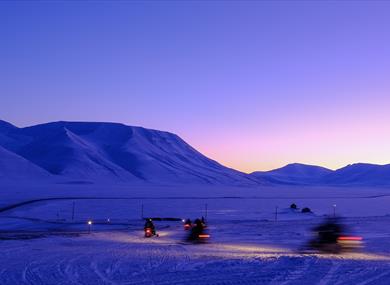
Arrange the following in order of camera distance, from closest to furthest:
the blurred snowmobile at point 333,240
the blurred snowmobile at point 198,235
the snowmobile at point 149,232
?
1. the blurred snowmobile at point 333,240
2. the blurred snowmobile at point 198,235
3. the snowmobile at point 149,232

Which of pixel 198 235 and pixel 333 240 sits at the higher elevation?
pixel 333 240

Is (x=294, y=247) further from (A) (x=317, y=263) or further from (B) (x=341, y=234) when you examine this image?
(A) (x=317, y=263)

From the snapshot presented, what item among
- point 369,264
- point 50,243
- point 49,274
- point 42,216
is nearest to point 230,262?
point 369,264

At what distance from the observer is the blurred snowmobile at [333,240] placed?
19.1 m

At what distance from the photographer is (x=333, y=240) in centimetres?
1917

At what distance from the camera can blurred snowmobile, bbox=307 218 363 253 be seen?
62.5 ft

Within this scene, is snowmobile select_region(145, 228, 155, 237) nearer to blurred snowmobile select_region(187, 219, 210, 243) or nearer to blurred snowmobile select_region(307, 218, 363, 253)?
blurred snowmobile select_region(187, 219, 210, 243)

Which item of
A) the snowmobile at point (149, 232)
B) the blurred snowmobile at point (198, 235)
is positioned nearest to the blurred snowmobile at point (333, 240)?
the blurred snowmobile at point (198, 235)

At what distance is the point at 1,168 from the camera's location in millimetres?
196625

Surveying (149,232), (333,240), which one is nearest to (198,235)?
(149,232)

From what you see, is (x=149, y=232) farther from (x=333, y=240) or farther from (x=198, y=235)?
(x=333, y=240)

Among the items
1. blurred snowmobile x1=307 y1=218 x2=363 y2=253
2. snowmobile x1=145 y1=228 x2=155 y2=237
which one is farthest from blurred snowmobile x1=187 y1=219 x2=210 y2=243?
blurred snowmobile x1=307 y1=218 x2=363 y2=253

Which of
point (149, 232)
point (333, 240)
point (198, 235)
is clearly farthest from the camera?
point (149, 232)

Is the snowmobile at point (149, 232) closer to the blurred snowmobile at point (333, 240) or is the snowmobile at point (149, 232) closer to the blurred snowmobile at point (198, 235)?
the blurred snowmobile at point (198, 235)
